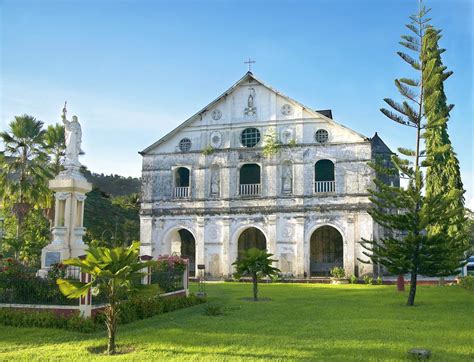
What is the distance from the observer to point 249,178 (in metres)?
26.1

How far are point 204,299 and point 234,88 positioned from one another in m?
14.0

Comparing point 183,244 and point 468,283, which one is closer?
point 468,283

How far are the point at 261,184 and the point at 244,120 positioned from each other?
11.6ft

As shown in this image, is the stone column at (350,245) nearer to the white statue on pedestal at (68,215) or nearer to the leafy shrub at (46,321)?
the white statue on pedestal at (68,215)

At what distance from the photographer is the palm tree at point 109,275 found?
8.51 meters

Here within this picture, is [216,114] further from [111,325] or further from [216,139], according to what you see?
[111,325]

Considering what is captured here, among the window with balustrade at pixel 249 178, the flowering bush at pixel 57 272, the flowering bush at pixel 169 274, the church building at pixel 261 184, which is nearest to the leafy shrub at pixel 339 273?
the church building at pixel 261 184

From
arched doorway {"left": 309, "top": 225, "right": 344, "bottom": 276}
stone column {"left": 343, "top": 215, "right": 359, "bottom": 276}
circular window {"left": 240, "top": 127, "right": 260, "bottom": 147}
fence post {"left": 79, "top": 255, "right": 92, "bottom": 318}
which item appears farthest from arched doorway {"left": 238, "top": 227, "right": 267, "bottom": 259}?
fence post {"left": 79, "top": 255, "right": 92, "bottom": 318}

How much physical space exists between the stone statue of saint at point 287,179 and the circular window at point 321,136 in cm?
200

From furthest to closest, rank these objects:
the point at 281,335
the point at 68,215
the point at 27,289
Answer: the point at 68,215 < the point at 27,289 < the point at 281,335

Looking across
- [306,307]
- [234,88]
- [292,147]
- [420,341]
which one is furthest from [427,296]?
[234,88]

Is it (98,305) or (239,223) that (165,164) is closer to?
(239,223)

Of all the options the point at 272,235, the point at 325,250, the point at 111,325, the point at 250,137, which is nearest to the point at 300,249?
the point at 272,235

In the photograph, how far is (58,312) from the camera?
10422mm
